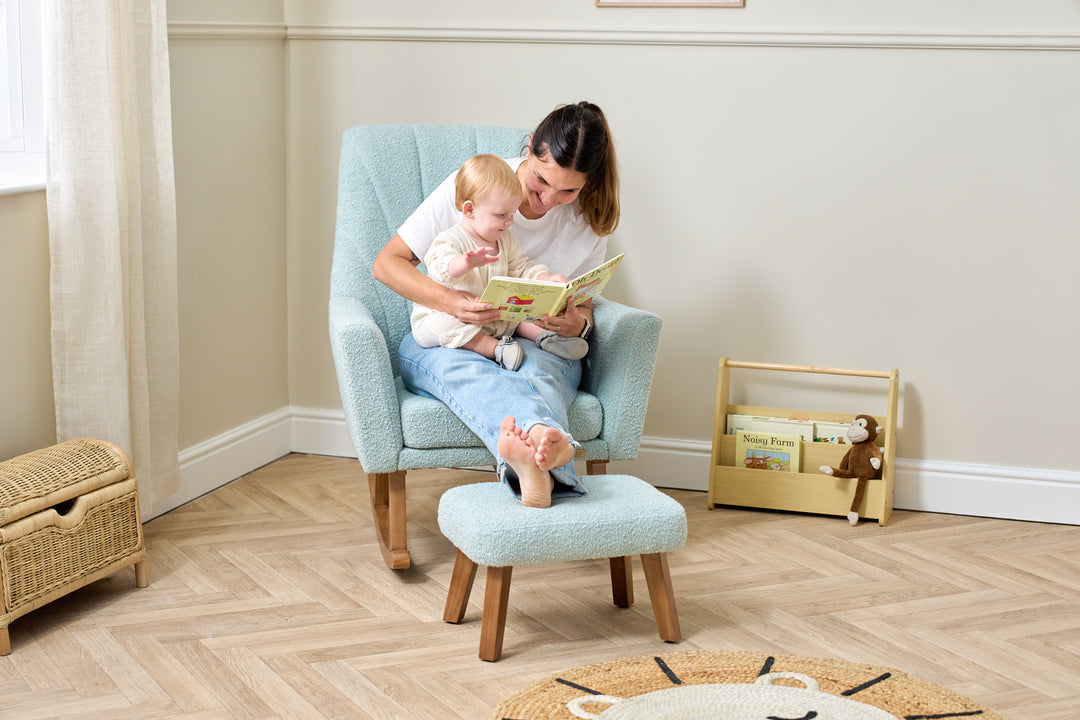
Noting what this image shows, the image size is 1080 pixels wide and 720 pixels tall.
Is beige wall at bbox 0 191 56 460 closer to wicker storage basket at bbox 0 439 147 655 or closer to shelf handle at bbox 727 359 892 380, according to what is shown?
wicker storage basket at bbox 0 439 147 655

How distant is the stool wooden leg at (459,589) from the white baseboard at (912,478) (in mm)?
902

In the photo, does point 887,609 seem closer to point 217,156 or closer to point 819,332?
point 819,332

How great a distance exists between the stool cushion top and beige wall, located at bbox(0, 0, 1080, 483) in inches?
41.2

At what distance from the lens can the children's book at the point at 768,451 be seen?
2656 millimetres

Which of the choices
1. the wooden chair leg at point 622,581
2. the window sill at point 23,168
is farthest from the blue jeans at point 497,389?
the window sill at point 23,168

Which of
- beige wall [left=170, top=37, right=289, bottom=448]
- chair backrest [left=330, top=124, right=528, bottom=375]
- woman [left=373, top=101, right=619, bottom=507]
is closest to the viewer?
woman [left=373, top=101, right=619, bottom=507]

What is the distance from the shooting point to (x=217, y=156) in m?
2.64

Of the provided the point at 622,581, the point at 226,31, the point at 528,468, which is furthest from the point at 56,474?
the point at 226,31

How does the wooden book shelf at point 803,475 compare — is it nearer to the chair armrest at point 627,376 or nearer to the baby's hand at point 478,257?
the chair armrest at point 627,376

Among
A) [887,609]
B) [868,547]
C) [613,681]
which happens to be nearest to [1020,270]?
[868,547]

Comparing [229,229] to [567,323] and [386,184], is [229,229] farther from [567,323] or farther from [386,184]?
[567,323]

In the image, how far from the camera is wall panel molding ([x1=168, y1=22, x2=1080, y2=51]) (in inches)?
98.7

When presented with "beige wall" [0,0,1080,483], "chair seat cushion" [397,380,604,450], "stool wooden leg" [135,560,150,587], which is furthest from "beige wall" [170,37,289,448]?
"chair seat cushion" [397,380,604,450]

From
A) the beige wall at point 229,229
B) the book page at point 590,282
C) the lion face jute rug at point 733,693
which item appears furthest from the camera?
the beige wall at point 229,229
